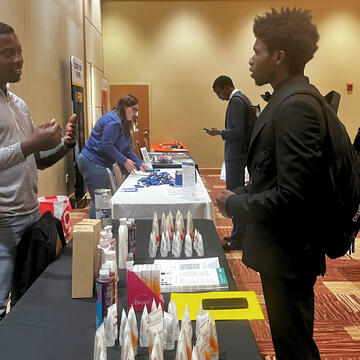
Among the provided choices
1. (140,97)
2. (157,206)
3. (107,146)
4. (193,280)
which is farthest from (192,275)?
(140,97)

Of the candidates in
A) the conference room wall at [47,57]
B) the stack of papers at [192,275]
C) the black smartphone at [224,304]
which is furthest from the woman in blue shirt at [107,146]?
the black smartphone at [224,304]

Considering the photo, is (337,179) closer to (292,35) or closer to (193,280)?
(292,35)

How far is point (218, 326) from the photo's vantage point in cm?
112

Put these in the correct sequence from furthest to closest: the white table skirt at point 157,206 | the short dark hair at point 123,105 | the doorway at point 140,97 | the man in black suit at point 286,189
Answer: the doorway at point 140,97 → the short dark hair at point 123,105 → the white table skirt at point 157,206 → the man in black suit at point 286,189

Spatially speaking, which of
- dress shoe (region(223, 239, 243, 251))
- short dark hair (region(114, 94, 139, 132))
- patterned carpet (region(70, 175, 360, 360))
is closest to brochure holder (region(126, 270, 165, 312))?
patterned carpet (region(70, 175, 360, 360))

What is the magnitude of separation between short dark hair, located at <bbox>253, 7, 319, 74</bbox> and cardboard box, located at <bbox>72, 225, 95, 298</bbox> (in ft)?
2.62

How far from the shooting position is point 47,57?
4883mm

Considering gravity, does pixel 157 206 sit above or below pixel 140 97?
below

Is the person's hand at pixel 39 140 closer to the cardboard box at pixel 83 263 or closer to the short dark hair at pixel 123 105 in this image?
the cardboard box at pixel 83 263

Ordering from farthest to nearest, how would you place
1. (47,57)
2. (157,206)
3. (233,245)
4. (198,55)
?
(198,55) < (47,57) < (233,245) < (157,206)

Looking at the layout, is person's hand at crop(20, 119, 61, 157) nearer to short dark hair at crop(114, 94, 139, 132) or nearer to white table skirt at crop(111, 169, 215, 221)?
white table skirt at crop(111, 169, 215, 221)

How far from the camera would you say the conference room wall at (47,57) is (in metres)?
4.07

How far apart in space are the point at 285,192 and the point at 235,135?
2.41 meters

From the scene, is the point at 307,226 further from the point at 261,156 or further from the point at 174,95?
the point at 174,95
